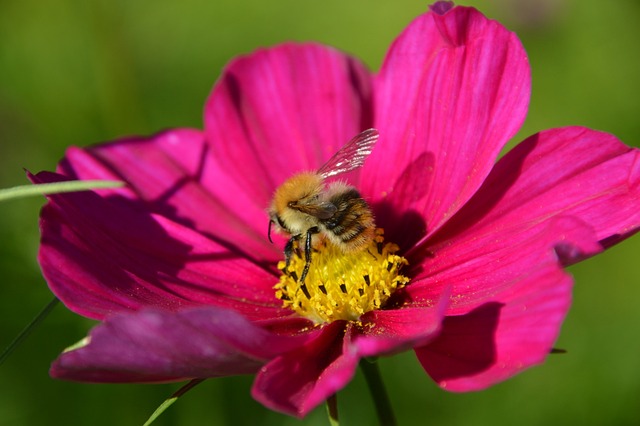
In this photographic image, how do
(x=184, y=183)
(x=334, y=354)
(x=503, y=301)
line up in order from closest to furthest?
(x=503, y=301)
(x=334, y=354)
(x=184, y=183)

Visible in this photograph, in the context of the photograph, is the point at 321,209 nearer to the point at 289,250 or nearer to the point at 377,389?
the point at 289,250

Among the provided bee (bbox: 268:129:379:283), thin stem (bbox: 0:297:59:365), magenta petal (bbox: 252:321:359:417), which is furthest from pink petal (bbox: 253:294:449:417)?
thin stem (bbox: 0:297:59:365)

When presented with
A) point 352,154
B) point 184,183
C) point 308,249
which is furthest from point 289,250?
point 184,183

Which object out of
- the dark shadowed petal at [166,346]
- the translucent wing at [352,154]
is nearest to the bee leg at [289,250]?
the translucent wing at [352,154]

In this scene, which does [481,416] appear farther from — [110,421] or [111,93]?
[111,93]

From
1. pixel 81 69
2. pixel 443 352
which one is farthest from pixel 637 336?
pixel 81 69

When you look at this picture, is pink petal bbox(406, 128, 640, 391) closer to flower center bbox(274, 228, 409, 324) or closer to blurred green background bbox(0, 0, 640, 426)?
flower center bbox(274, 228, 409, 324)
